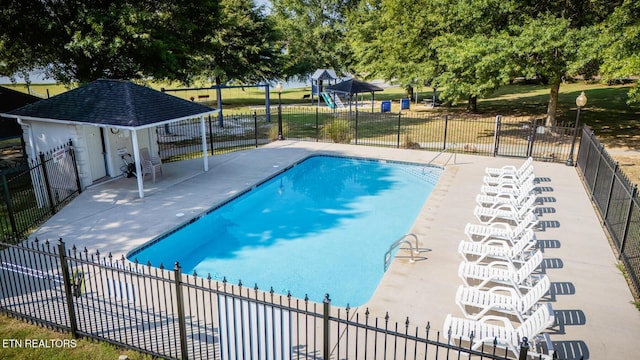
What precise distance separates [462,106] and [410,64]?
10828 millimetres

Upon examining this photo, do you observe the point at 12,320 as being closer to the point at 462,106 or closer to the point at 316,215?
the point at 316,215

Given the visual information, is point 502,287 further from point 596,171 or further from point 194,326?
point 596,171

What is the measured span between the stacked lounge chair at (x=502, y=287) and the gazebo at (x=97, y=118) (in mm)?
9372

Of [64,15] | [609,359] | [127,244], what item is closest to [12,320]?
[127,244]

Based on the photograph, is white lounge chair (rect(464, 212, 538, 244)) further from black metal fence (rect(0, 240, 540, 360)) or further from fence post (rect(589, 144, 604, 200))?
fence post (rect(589, 144, 604, 200))

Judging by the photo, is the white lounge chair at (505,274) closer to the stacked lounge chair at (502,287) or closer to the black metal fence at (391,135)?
the stacked lounge chair at (502,287)

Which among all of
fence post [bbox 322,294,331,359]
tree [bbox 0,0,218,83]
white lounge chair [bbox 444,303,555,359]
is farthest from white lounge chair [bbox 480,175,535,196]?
tree [bbox 0,0,218,83]

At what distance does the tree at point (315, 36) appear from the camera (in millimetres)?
42250

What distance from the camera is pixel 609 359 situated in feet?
19.2

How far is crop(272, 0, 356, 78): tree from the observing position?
42.2 metres

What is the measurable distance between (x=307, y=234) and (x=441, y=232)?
3.62 metres

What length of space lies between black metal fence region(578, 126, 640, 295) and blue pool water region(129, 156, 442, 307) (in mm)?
4788

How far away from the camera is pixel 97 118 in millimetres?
12438

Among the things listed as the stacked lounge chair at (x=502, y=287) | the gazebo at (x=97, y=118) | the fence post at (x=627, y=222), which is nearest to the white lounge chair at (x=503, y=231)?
the stacked lounge chair at (x=502, y=287)
